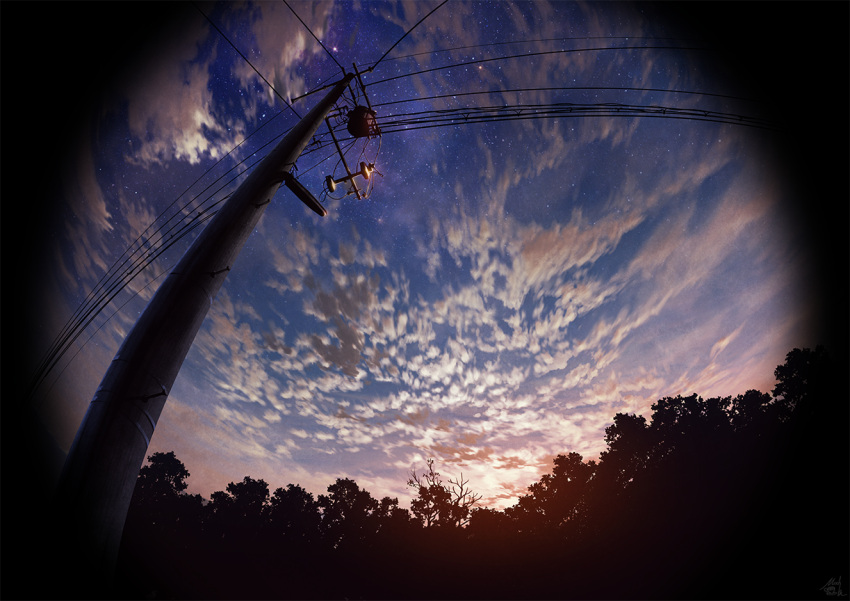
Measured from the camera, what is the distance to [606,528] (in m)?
23.8

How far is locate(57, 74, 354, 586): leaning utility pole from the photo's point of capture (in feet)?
8.54

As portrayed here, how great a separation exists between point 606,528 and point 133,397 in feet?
109

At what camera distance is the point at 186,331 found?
12.1 ft

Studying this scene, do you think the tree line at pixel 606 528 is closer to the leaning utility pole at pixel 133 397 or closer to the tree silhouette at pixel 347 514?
the tree silhouette at pixel 347 514

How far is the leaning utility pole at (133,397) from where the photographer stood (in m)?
2.60

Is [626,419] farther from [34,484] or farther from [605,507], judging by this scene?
[34,484]

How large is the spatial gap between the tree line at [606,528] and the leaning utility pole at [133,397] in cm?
2894

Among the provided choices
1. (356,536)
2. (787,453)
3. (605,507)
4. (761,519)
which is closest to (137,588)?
(356,536)

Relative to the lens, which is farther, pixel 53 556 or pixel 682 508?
pixel 682 508

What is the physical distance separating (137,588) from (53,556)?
40.2 m

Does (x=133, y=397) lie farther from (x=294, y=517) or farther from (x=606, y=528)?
(x=294, y=517)
